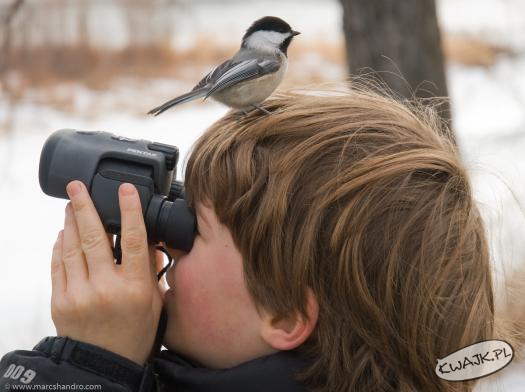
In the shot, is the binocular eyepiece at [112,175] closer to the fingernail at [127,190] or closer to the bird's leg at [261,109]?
the fingernail at [127,190]

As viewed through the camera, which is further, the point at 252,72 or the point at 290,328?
the point at 252,72

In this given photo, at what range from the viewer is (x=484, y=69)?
6305mm

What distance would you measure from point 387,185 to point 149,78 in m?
6.18

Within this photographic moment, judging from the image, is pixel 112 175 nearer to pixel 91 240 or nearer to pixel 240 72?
pixel 91 240

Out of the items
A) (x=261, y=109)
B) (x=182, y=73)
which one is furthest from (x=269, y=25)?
(x=182, y=73)

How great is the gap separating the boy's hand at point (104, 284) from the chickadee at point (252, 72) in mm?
192

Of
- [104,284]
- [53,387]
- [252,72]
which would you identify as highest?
[252,72]

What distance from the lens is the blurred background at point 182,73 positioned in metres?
2.60

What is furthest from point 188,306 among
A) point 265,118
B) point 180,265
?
point 265,118

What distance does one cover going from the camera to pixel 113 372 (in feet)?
3.81

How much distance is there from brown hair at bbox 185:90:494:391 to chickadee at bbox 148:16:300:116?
0.13m

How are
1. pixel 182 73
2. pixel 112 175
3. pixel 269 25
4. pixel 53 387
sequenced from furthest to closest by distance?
pixel 182 73 < pixel 269 25 < pixel 112 175 < pixel 53 387

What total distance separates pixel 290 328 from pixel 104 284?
27 cm

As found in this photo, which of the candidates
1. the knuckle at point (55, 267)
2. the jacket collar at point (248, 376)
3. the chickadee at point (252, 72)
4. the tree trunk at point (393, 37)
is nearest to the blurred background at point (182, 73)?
the tree trunk at point (393, 37)
